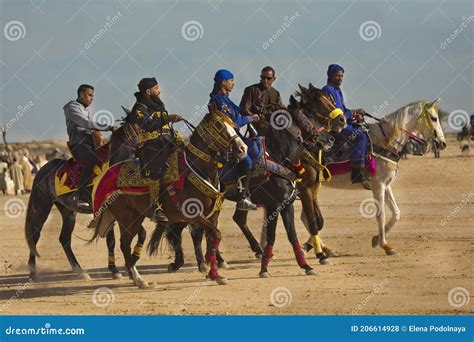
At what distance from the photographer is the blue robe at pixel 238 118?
16.7 meters

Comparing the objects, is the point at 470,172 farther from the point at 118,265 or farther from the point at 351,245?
the point at 118,265

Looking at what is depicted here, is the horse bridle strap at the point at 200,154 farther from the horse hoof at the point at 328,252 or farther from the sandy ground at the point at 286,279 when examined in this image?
the horse hoof at the point at 328,252

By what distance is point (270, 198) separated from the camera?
1777 centimetres

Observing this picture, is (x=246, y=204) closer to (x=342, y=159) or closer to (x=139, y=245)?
(x=139, y=245)

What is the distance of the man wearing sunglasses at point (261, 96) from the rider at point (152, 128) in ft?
6.31

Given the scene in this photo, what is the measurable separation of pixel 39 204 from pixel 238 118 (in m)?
4.02

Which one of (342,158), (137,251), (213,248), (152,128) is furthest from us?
(342,158)

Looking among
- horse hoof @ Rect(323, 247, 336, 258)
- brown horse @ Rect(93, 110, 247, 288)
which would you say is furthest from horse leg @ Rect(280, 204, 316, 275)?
horse hoof @ Rect(323, 247, 336, 258)

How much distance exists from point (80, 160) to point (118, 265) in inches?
87.4

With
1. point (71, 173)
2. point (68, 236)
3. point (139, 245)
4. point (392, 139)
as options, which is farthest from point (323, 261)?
point (71, 173)

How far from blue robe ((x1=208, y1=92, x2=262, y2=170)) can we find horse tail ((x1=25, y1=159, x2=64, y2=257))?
133 inches

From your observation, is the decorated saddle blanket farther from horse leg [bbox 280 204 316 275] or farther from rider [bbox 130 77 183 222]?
rider [bbox 130 77 183 222]

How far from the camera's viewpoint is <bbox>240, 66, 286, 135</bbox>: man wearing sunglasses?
60.7 ft

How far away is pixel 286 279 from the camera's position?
17.3 meters
